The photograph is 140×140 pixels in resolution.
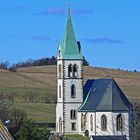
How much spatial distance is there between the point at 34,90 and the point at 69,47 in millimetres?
32652

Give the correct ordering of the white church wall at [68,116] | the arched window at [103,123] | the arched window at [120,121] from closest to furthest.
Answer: the arched window at [120,121] < the arched window at [103,123] < the white church wall at [68,116]

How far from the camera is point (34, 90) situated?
128m

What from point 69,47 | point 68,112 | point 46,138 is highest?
point 69,47

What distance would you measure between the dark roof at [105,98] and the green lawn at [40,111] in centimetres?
1127

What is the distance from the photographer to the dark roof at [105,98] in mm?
92438

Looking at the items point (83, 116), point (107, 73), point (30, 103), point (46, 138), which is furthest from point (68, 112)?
point (107, 73)

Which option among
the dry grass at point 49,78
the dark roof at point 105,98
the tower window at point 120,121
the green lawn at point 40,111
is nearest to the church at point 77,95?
the dark roof at point 105,98

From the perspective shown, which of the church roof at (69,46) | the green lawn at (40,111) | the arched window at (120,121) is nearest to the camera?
the arched window at (120,121)

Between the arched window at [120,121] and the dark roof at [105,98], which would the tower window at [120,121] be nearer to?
the arched window at [120,121]

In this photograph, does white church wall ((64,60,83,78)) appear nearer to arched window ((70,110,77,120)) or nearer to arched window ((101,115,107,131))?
arched window ((70,110,77,120))

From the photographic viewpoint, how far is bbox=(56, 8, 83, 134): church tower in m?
95.6

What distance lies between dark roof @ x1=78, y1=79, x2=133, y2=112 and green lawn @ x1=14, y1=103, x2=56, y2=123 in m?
11.3

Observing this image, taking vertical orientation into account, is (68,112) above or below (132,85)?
below

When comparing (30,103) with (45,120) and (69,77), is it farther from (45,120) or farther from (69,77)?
(69,77)
